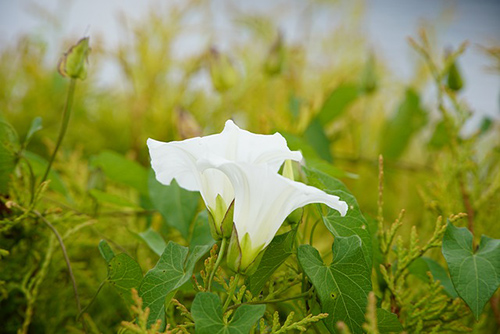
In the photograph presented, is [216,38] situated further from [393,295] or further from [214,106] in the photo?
[393,295]

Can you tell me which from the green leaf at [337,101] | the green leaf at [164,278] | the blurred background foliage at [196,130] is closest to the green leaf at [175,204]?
the blurred background foliage at [196,130]

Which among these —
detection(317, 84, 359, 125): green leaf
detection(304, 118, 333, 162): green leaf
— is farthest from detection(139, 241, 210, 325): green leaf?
detection(317, 84, 359, 125): green leaf

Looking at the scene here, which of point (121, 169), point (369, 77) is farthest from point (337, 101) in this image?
point (121, 169)

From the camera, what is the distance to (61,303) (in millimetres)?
347

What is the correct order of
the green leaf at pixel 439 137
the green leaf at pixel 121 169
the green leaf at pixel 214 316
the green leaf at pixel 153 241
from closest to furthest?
the green leaf at pixel 214 316
the green leaf at pixel 153 241
the green leaf at pixel 121 169
the green leaf at pixel 439 137

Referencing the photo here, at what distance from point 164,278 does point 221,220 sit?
0.13ft

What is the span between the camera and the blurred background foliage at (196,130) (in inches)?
13.7

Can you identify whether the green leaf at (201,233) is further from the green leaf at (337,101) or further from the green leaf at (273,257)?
the green leaf at (337,101)

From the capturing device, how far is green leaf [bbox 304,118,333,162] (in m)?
0.47

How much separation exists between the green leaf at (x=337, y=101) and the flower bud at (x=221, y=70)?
0.13 meters

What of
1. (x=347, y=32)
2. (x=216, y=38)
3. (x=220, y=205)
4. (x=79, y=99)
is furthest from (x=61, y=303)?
(x=347, y=32)

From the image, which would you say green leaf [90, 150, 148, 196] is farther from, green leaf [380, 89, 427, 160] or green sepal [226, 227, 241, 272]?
green leaf [380, 89, 427, 160]

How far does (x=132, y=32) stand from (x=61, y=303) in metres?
0.42

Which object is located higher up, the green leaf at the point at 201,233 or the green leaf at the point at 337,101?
the green leaf at the point at 337,101
